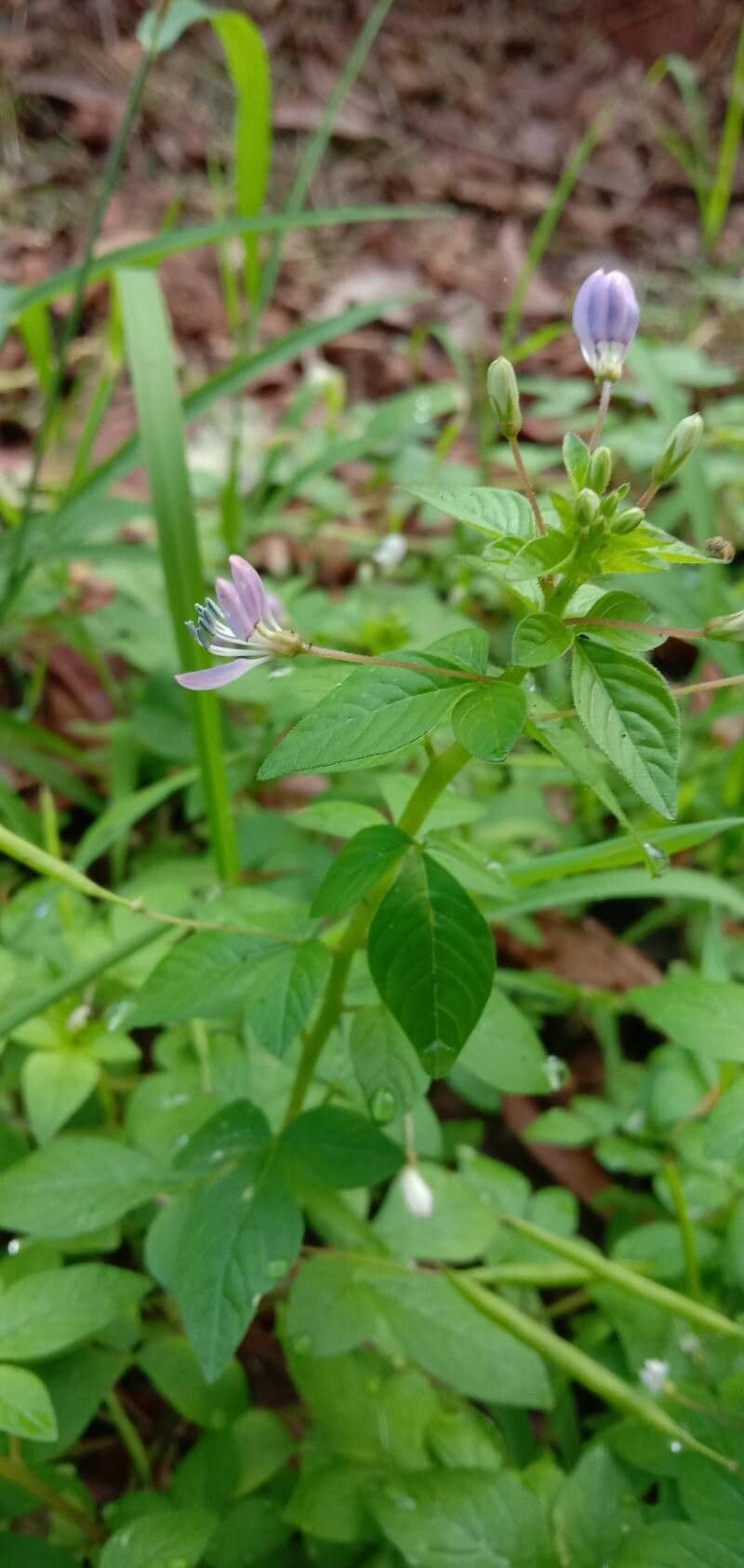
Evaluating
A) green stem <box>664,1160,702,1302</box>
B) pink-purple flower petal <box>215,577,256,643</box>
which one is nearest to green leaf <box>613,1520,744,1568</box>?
green stem <box>664,1160,702,1302</box>

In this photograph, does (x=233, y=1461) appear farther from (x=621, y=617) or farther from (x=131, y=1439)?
(x=621, y=617)

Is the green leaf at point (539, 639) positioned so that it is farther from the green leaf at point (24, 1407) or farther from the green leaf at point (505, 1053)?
the green leaf at point (24, 1407)

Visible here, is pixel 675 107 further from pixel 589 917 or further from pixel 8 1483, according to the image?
pixel 8 1483

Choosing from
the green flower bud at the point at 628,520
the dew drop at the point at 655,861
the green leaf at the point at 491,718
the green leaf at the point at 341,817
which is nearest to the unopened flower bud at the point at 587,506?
the green flower bud at the point at 628,520

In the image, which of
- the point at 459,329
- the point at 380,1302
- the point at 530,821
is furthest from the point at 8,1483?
the point at 459,329

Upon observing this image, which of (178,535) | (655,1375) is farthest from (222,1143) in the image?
(178,535)

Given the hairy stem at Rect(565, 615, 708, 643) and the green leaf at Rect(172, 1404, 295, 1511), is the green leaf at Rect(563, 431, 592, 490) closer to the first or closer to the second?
the hairy stem at Rect(565, 615, 708, 643)
